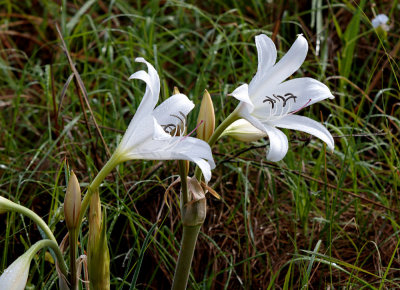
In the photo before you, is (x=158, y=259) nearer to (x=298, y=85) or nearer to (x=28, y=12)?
(x=298, y=85)

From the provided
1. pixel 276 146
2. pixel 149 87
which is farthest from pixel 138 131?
pixel 276 146

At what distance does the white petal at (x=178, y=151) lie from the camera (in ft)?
4.52

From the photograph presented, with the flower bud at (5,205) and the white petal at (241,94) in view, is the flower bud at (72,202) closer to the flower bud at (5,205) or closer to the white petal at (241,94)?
the flower bud at (5,205)

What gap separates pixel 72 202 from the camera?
144 centimetres

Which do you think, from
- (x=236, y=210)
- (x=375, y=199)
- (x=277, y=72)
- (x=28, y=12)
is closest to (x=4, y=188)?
(x=236, y=210)

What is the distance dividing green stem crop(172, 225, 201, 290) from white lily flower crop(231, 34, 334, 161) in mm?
359

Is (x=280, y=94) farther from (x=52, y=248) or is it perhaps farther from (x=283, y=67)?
(x=52, y=248)

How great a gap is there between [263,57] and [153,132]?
1.34 ft

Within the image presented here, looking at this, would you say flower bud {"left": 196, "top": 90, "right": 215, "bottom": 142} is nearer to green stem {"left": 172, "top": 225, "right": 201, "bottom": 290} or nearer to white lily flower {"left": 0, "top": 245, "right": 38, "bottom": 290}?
green stem {"left": 172, "top": 225, "right": 201, "bottom": 290}

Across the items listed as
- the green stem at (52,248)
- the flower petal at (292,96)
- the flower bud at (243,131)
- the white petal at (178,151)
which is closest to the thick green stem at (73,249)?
the green stem at (52,248)

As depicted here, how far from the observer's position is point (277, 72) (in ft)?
5.53

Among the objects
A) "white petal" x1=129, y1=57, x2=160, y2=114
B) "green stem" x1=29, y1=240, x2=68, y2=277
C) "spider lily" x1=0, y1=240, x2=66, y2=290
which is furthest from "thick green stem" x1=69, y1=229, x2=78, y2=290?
"white petal" x1=129, y1=57, x2=160, y2=114

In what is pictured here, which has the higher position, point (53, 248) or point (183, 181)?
point (183, 181)

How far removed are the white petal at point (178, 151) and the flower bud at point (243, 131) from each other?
0.21 metres
